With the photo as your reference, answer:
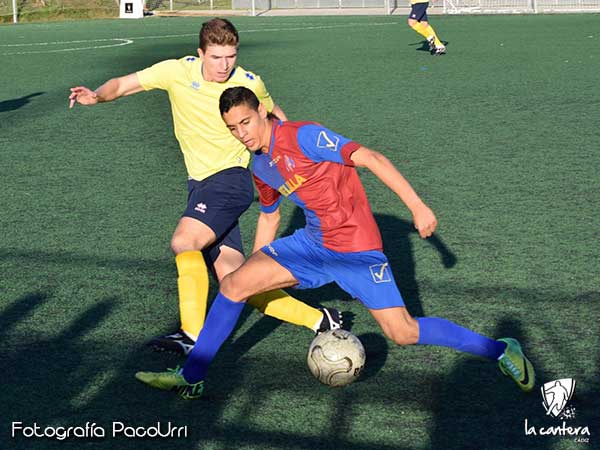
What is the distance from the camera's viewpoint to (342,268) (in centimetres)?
522

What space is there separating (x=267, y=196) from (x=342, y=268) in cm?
67

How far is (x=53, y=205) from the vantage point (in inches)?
368

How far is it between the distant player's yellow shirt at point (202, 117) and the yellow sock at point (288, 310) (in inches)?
33.5

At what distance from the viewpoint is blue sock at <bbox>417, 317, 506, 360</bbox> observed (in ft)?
17.1

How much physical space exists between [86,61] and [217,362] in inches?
633

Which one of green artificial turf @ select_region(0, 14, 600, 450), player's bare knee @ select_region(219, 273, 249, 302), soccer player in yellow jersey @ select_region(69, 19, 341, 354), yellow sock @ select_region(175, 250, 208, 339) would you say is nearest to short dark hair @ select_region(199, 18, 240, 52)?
soccer player in yellow jersey @ select_region(69, 19, 341, 354)

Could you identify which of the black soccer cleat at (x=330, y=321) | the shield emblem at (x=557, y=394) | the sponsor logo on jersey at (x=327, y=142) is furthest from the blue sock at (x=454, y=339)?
the sponsor logo on jersey at (x=327, y=142)

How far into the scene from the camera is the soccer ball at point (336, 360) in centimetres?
529

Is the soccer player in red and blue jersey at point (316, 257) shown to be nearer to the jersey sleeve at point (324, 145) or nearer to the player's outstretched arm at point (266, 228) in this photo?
the jersey sleeve at point (324, 145)

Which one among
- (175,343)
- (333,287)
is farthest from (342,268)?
(333,287)

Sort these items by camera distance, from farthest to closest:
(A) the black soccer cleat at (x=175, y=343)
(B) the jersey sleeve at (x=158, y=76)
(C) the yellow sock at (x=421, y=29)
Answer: (C) the yellow sock at (x=421, y=29) → (B) the jersey sleeve at (x=158, y=76) → (A) the black soccer cleat at (x=175, y=343)

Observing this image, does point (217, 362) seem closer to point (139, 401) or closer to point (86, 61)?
point (139, 401)

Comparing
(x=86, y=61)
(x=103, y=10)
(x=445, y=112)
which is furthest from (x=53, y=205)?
(x=103, y=10)

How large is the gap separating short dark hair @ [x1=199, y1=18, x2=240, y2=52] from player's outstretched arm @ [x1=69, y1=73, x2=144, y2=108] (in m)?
0.68
